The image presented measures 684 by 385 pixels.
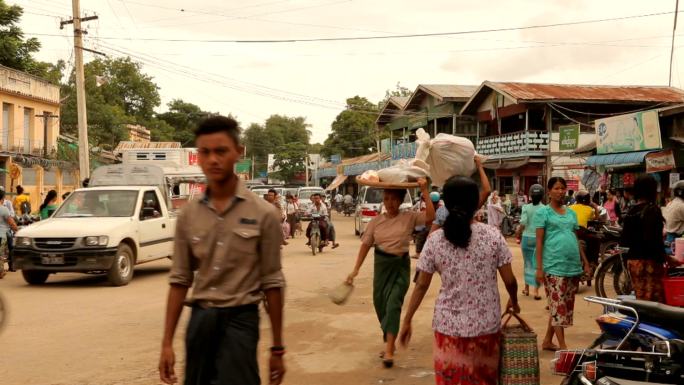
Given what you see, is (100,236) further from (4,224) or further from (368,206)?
(368,206)

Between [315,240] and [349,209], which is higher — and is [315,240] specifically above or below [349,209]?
below

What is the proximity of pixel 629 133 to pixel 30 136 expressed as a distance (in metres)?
28.7

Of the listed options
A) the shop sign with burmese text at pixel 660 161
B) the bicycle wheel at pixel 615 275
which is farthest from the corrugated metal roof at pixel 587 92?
the bicycle wheel at pixel 615 275

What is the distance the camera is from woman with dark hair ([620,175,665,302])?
6.56 metres

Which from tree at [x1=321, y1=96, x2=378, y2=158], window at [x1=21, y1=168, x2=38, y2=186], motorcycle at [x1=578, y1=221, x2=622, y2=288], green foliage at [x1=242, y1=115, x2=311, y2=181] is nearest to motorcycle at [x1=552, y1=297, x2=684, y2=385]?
motorcycle at [x1=578, y1=221, x2=622, y2=288]

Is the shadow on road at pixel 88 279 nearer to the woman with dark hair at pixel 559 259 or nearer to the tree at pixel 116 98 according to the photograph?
the woman with dark hair at pixel 559 259

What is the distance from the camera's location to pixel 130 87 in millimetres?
70625

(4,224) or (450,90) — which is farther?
(450,90)

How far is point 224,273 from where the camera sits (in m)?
3.27

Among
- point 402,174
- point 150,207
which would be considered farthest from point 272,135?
point 402,174

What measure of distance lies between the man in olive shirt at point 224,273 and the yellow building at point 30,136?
30775mm

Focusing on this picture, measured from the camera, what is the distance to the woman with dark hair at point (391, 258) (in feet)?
21.7

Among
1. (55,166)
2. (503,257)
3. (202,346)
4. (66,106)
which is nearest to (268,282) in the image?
(202,346)

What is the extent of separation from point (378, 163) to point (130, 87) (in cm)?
3328
